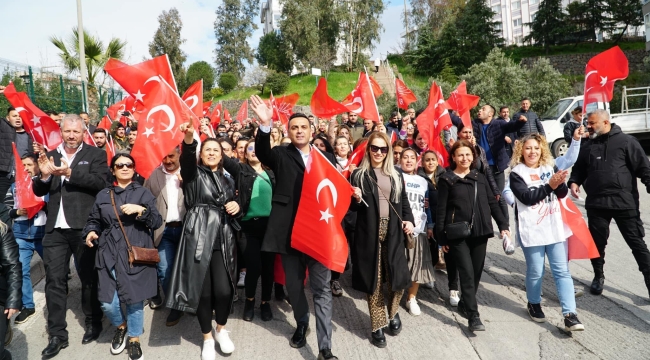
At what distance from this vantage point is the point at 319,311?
3848mm

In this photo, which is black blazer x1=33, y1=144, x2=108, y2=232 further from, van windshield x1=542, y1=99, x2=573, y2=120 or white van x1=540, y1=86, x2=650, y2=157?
van windshield x1=542, y1=99, x2=573, y2=120

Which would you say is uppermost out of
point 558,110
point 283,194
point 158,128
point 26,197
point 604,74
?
point 604,74

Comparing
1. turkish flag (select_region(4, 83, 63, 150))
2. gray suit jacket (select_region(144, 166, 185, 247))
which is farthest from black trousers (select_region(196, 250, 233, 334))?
turkish flag (select_region(4, 83, 63, 150))

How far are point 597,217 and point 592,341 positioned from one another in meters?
1.63

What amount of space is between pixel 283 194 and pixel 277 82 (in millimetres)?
41422

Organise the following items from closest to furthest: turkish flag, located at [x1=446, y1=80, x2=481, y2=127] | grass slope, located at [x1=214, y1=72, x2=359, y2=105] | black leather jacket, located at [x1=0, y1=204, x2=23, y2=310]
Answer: black leather jacket, located at [x1=0, y1=204, x2=23, y2=310]
turkish flag, located at [x1=446, y1=80, x2=481, y2=127]
grass slope, located at [x1=214, y1=72, x2=359, y2=105]

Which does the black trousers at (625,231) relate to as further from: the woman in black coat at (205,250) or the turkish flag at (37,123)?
the turkish flag at (37,123)

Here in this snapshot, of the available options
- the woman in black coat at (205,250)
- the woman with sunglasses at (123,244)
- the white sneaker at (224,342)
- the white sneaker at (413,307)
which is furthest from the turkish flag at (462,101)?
the woman with sunglasses at (123,244)

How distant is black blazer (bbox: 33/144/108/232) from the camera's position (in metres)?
4.32

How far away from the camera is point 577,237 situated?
15.1ft

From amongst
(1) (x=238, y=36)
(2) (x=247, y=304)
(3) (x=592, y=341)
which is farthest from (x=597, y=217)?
(1) (x=238, y=36)

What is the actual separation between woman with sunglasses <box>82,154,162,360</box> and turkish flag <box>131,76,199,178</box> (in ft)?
1.55

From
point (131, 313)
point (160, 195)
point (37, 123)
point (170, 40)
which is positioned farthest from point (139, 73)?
point (170, 40)

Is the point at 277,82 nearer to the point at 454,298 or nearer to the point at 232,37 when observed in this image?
the point at 232,37
